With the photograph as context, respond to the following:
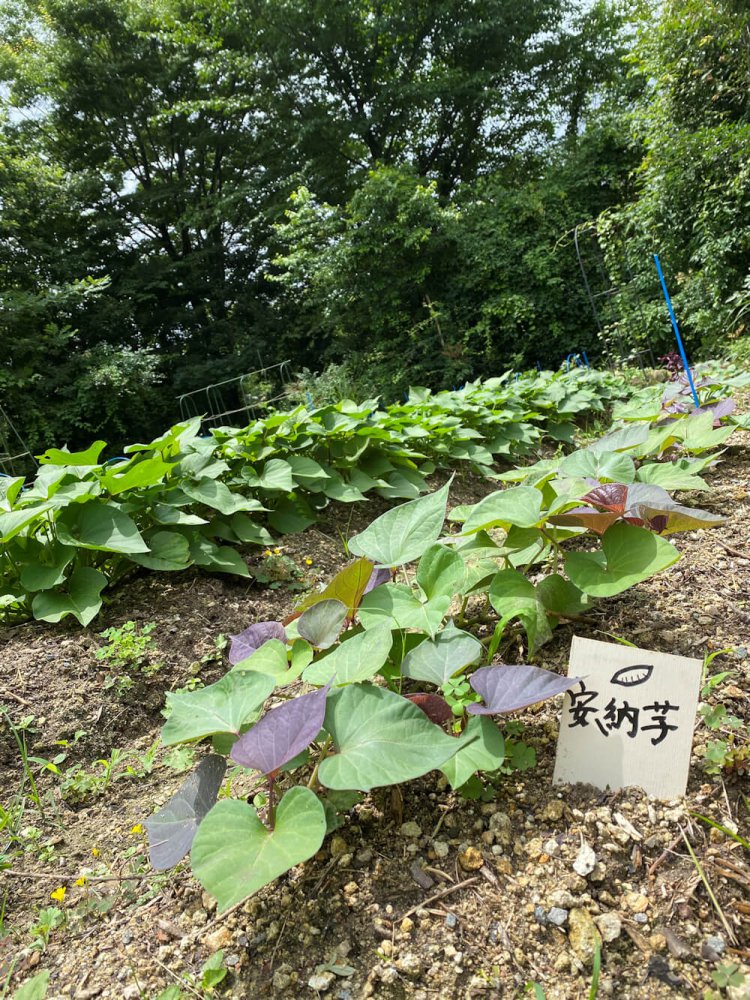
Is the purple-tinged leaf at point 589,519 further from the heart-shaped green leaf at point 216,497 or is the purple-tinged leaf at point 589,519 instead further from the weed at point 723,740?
the heart-shaped green leaf at point 216,497

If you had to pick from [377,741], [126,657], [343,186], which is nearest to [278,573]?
[126,657]

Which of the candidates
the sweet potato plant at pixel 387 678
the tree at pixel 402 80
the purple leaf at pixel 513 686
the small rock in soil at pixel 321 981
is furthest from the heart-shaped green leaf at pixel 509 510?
the tree at pixel 402 80

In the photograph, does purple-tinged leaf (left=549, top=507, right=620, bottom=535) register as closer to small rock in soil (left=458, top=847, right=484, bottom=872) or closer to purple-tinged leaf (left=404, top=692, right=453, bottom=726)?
purple-tinged leaf (left=404, top=692, right=453, bottom=726)

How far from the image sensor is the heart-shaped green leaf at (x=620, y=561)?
1049 millimetres

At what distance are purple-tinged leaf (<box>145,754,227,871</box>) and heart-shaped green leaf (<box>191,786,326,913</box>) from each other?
0.12m

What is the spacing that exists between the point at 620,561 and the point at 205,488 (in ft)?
4.92

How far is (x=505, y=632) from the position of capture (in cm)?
131

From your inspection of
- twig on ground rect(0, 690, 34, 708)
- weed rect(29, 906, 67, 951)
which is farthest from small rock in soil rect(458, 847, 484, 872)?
twig on ground rect(0, 690, 34, 708)

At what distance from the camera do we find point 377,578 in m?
1.24

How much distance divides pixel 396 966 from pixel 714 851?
46cm

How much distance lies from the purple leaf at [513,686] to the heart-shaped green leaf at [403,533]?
334 mm

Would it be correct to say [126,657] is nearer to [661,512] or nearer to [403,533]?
[403,533]

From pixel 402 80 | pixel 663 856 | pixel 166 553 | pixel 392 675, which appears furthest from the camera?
pixel 402 80

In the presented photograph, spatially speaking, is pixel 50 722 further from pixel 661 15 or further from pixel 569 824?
pixel 661 15
